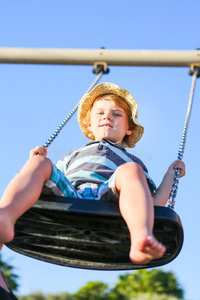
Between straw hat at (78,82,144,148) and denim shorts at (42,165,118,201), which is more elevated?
straw hat at (78,82,144,148)

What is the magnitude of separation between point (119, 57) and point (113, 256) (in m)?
1.21

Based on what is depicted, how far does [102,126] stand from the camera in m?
3.17

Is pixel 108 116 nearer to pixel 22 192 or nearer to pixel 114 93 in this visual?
pixel 114 93

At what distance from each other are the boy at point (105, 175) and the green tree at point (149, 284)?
3266 cm

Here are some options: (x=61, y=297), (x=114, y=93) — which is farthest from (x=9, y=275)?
(x=114, y=93)

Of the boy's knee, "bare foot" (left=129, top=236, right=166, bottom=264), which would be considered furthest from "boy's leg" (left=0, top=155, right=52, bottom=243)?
"bare foot" (left=129, top=236, right=166, bottom=264)

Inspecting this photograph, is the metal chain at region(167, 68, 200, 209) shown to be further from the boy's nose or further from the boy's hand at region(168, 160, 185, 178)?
the boy's nose

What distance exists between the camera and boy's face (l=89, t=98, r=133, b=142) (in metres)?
3.16

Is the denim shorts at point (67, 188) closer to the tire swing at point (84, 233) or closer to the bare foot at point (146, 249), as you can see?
the tire swing at point (84, 233)

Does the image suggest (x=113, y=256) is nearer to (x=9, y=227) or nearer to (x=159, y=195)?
(x=159, y=195)

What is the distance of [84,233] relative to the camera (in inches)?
95.9

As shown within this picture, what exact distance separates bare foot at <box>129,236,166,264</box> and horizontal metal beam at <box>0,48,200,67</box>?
1469 mm

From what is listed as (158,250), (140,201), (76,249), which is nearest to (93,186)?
(76,249)

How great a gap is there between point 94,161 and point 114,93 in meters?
0.65
